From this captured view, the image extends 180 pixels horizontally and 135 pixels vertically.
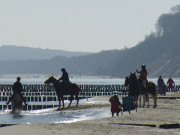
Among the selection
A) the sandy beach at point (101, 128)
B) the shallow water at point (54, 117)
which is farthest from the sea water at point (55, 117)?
the sandy beach at point (101, 128)

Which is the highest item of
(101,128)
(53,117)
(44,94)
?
(44,94)

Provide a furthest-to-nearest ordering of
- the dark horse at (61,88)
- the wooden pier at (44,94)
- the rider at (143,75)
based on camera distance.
Answer: 1. the wooden pier at (44,94)
2. the dark horse at (61,88)
3. the rider at (143,75)

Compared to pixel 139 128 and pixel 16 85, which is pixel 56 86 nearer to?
pixel 16 85

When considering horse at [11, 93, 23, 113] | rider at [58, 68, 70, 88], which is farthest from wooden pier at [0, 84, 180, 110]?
horse at [11, 93, 23, 113]

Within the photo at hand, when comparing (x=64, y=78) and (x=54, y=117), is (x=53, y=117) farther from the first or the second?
(x=64, y=78)

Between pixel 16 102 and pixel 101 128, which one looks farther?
pixel 16 102

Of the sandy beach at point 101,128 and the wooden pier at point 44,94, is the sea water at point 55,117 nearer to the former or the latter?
the sandy beach at point 101,128

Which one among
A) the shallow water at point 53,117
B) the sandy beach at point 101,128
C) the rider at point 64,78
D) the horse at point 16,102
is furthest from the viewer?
the rider at point 64,78

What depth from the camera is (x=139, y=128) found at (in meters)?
18.9

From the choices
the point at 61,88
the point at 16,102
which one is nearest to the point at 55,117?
the point at 16,102

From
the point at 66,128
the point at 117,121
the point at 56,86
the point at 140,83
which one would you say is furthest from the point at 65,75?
the point at 66,128

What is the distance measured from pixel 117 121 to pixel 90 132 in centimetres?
396

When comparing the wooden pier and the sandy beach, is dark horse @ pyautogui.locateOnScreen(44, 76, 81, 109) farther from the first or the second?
the sandy beach

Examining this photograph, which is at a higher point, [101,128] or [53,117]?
[53,117]
